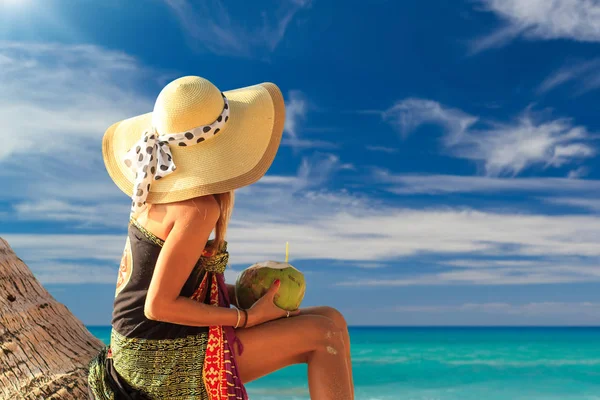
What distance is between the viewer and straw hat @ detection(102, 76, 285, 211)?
8.96ft

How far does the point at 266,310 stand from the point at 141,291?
539 mm

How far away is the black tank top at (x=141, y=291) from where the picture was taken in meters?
2.70

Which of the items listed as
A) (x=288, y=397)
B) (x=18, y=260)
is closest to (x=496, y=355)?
(x=288, y=397)

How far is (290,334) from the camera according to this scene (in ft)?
9.02

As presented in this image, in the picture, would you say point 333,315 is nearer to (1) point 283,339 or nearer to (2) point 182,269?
(1) point 283,339

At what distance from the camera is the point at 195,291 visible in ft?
9.00

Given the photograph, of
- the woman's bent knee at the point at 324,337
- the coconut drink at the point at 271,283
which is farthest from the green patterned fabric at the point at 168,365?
the woman's bent knee at the point at 324,337

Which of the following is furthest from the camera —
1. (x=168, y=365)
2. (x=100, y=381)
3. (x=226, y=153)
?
(x=100, y=381)

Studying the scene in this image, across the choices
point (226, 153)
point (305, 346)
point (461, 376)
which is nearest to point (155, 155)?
point (226, 153)

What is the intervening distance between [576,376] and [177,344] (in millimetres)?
20355

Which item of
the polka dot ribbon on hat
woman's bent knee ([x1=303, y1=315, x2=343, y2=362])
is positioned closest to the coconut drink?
woman's bent knee ([x1=303, y1=315, x2=343, y2=362])

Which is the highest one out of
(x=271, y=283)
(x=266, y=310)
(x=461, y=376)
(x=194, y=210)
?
(x=461, y=376)

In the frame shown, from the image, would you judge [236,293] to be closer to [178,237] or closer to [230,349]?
[230,349]

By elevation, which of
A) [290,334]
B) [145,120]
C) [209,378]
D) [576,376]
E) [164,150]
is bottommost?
[209,378]
